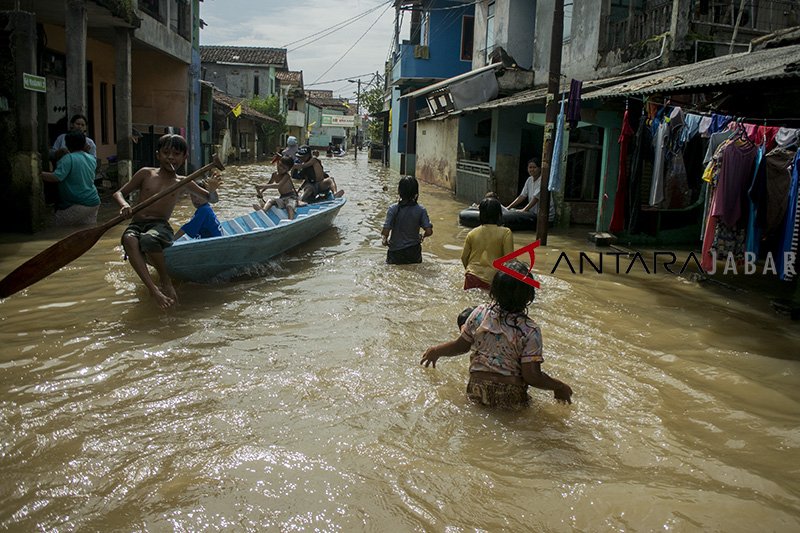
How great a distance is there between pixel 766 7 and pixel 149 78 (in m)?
17.0

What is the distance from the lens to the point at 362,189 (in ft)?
71.2

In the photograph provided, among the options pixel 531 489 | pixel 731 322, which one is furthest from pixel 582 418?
pixel 731 322

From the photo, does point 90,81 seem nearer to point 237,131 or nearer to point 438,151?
point 438,151

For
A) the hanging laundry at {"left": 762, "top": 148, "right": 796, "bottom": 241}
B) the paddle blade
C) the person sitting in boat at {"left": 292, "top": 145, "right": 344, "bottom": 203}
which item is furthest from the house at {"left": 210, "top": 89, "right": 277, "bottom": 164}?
the hanging laundry at {"left": 762, "top": 148, "right": 796, "bottom": 241}

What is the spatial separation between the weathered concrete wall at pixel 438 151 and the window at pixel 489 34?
7.58ft

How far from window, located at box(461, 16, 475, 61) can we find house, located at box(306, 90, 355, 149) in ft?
119

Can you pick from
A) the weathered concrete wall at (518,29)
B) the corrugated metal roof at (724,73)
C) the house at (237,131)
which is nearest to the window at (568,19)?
the weathered concrete wall at (518,29)

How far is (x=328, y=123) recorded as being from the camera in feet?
209

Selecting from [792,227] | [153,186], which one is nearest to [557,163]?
[792,227]

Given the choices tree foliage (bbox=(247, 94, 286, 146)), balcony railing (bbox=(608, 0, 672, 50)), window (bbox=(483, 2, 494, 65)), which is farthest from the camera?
tree foliage (bbox=(247, 94, 286, 146))

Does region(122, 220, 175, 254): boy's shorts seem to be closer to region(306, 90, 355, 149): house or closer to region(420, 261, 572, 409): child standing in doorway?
region(420, 261, 572, 409): child standing in doorway

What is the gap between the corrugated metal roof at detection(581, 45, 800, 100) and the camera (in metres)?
6.29

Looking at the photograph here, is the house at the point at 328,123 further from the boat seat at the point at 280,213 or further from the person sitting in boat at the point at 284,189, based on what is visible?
the boat seat at the point at 280,213

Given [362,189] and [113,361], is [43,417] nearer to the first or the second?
[113,361]
